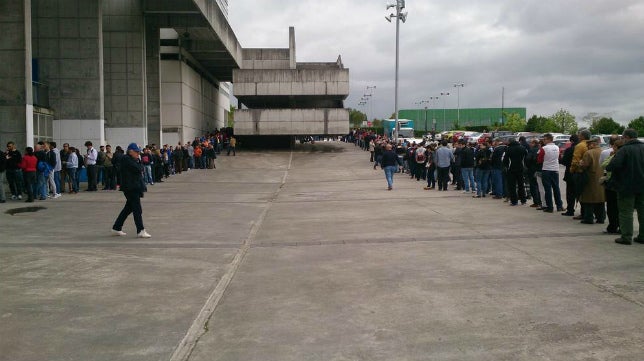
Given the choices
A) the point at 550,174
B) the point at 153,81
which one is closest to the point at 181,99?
the point at 153,81

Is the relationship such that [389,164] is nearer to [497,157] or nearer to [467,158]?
[467,158]

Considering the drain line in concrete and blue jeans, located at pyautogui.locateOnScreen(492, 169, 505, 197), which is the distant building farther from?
the drain line in concrete

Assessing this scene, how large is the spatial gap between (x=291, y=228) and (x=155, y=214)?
4.42 meters

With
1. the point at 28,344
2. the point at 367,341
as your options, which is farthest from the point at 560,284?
the point at 28,344

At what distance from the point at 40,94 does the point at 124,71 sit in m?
5.93

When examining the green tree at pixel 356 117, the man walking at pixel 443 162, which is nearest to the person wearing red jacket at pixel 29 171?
the man walking at pixel 443 162

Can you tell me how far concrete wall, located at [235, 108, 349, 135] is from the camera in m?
51.4

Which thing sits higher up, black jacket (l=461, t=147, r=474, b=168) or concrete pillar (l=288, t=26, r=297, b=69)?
concrete pillar (l=288, t=26, r=297, b=69)

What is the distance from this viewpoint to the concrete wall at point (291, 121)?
169 feet

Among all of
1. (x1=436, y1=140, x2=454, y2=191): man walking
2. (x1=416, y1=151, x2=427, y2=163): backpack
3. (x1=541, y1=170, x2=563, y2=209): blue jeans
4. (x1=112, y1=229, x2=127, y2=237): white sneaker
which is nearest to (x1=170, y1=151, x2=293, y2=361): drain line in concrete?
(x1=112, y1=229, x2=127, y2=237): white sneaker

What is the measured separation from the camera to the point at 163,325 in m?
5.43

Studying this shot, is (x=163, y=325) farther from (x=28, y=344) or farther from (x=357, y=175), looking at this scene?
(x=357, y=175)

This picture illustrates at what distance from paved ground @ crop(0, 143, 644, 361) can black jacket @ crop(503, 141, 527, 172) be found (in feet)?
7.53

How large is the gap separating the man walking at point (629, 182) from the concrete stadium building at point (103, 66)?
746 inches
